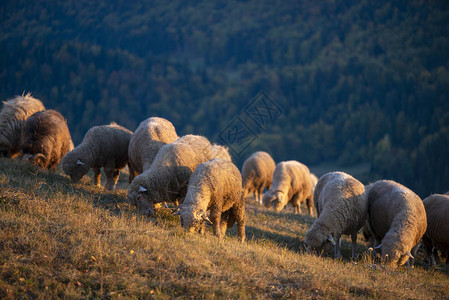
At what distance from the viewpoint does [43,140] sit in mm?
14195

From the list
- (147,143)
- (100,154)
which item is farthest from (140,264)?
(100,154)

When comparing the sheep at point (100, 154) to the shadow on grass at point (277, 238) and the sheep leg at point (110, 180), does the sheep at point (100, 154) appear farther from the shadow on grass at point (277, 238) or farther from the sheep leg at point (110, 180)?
the shadow on grass at point (277, 238)

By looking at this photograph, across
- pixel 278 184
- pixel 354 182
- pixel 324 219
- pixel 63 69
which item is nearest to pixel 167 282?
pixel 324 219

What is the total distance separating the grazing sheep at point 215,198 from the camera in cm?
952

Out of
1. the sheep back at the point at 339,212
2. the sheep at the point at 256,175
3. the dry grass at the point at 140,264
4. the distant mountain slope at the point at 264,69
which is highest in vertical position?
the distant mountain slope at the point at 264,69

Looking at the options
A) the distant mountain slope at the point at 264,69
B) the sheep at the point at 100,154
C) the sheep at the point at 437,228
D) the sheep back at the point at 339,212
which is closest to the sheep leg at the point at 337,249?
the sheep back at the point at 339,212

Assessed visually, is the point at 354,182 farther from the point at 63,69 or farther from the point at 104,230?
the point at 63,69

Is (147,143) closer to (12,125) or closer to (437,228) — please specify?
(12,125)

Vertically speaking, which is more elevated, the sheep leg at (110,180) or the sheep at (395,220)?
the sheep at (395,220)

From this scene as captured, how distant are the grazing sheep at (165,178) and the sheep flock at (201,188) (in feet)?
0.08

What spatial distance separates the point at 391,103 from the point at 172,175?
107 meters

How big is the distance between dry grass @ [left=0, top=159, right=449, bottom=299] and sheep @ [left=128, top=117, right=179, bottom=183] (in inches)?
80.7

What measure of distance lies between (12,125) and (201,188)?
941cm

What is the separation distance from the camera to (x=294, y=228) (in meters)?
14.6
